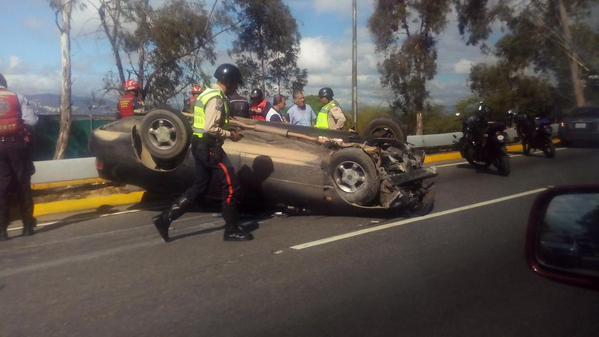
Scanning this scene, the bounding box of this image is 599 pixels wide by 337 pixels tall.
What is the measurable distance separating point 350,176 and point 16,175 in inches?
150

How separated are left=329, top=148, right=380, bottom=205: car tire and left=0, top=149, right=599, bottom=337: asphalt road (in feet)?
1.20

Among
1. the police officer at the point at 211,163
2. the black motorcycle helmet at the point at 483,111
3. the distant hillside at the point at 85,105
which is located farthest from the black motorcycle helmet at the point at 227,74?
the distant hillside at the point at 85,105

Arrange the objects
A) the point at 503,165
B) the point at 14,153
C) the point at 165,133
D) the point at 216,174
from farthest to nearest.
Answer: the point at 503,165
the point at 165,133
the point at 14,153
the point at 216,174

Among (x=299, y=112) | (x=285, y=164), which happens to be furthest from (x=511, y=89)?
(x=285, y=164)

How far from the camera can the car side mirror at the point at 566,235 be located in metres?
2.32

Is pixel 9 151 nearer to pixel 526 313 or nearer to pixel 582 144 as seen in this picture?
pixel 526 313

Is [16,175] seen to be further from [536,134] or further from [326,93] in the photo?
[536,134]

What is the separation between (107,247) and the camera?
643 centimetres

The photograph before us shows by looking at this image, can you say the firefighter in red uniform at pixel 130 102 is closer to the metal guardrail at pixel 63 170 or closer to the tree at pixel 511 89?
the metal guardrail at pixel 63 170

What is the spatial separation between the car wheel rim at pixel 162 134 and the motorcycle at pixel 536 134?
10.9 meters

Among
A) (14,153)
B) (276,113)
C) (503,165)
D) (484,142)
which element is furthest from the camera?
(484,142)

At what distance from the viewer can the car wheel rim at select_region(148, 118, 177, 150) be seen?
760cm

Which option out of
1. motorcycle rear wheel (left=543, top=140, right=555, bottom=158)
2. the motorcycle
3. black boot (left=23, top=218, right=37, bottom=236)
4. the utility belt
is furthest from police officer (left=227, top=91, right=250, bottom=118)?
motorcycle rear wheel (left=543, top=140, right=555, bottom=158)

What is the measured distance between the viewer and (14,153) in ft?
22.3
